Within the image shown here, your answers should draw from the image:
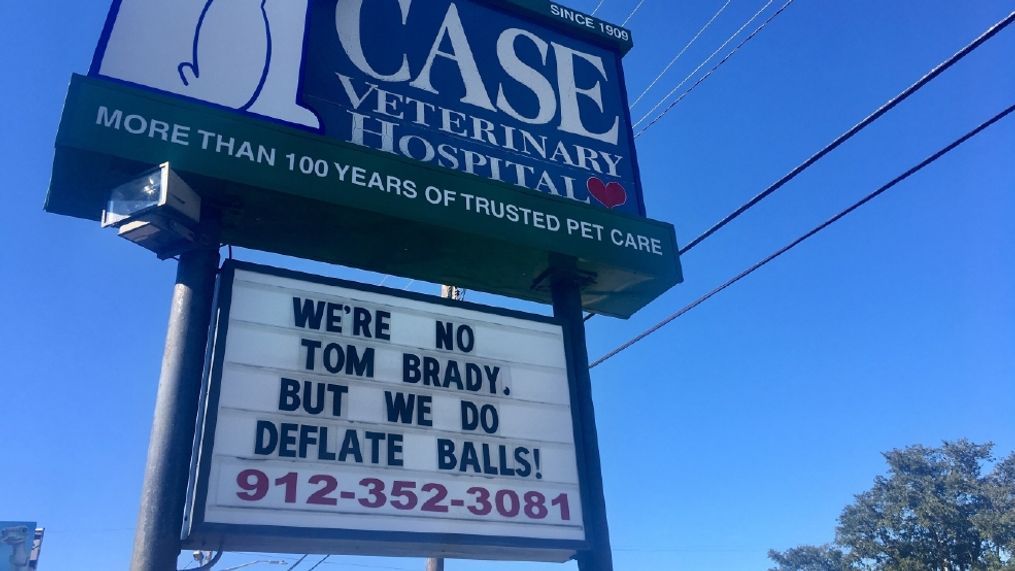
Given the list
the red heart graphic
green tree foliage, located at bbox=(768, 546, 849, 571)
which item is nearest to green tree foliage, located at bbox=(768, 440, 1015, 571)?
green tree foliage, located at bbox=(768, 546, 849, 571)

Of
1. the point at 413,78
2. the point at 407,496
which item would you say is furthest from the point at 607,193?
the point at 407,496

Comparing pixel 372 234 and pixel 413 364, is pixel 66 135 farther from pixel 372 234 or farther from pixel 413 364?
pixel 413 364

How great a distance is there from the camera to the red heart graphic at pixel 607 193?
669 cm

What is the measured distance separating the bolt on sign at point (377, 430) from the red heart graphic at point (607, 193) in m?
1.51

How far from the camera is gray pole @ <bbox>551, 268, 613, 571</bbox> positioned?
5.22 meters

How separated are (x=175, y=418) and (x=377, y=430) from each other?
3.61ft

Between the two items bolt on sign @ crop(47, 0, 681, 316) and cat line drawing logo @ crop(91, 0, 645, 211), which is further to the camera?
cat line drawing logo @ crop(91, 0, 645, 211)

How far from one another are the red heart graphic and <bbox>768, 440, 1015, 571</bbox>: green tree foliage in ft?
155

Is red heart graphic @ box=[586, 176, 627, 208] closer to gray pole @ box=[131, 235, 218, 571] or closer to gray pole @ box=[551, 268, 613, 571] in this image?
gray pole @ box=[551, 268, 613, 571]

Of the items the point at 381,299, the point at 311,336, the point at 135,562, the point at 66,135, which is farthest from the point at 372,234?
the point at 135,562

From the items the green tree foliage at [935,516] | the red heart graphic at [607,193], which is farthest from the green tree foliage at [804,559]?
the red heart graphic at [607,193]

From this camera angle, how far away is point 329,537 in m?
4.39

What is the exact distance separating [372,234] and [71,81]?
198cm

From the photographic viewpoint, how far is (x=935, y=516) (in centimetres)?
4875
